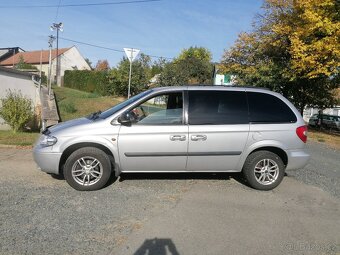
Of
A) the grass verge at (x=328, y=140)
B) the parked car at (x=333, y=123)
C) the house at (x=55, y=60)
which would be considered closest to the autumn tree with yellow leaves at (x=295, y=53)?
the grass verge at (x=328, y=140)

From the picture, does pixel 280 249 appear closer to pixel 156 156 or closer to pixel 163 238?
pixel 163 238

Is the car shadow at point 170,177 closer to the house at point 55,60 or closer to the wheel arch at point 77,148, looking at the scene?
the wheel arch at point 77,148

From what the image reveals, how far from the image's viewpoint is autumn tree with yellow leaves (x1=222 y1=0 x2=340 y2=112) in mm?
17703

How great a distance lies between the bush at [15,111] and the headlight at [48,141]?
7793mm

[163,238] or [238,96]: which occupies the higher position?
[238,96]

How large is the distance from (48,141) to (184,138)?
7.06 feet

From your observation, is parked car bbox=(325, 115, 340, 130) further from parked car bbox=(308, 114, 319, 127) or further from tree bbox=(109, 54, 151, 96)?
tree bbox=(109, 54, 151, 96)

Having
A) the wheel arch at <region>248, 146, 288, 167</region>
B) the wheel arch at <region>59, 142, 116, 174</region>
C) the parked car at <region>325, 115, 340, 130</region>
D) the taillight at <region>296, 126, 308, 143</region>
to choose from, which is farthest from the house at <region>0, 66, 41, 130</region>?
the parked car at <region>325, 115, 340, 130</region>

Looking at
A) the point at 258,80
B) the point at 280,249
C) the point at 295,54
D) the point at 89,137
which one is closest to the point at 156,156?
the point at 89,137

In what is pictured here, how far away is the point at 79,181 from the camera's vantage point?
20.2 feet

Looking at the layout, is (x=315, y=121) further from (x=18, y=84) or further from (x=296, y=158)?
(x=296, y=158)

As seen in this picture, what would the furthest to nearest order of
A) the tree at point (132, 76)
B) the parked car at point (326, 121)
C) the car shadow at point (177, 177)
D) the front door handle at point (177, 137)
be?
the tree at point (132, 76) → the parked car at point (326, 121) → the car shadow at point (177, 177) → the front door handle at point (177, 137)

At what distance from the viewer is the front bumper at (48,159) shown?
6.09 meters

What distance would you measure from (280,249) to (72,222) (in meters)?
2.48
